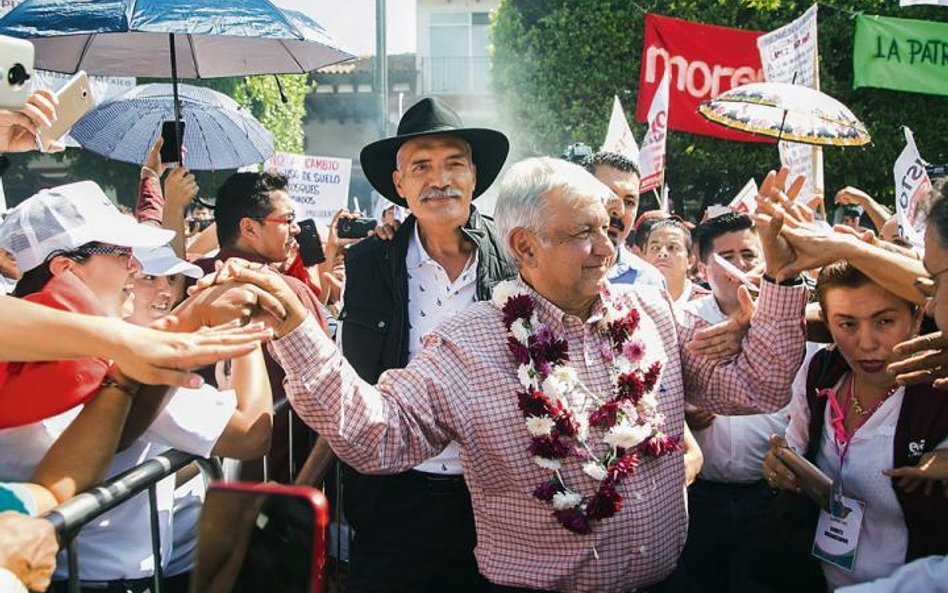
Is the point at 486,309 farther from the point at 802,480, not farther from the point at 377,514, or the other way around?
the point at 802,480

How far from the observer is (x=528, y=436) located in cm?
243

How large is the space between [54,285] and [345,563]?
6.80 ft

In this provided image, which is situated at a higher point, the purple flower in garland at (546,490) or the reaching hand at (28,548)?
the reaching hand at (28,548)

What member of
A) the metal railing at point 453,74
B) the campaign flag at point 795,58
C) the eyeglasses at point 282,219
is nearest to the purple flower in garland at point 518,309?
the eyeglasses at point 282,219

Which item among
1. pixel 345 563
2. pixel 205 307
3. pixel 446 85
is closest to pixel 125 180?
pixel 446 85

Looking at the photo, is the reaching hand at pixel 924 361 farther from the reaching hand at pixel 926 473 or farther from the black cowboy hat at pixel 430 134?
the black cowboy hat at pixel 430 134

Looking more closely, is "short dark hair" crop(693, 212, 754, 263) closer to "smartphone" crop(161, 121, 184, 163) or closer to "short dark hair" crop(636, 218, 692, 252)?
"short dark hair" crop(636, 218, 692, 252)

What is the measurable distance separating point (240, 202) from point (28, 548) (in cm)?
275

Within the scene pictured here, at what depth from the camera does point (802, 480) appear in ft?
8.63

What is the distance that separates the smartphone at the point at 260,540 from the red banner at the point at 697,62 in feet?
38.8

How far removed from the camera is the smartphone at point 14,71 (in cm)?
203

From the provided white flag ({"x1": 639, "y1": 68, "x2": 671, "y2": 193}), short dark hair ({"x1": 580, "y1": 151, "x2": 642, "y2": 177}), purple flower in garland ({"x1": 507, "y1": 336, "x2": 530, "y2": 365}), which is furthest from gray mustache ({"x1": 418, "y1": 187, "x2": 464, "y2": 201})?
white flag ({"x1": 639, "y1": 68, "x2": 671, "y2": 193})

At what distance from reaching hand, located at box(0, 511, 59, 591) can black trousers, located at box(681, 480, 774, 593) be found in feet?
7.89

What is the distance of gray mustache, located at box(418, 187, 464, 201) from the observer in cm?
324
